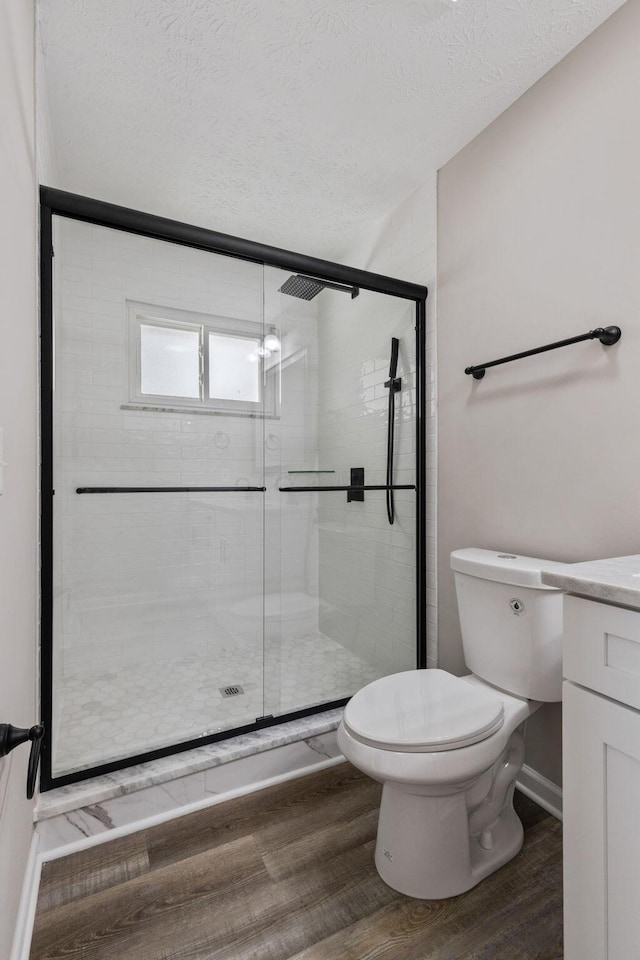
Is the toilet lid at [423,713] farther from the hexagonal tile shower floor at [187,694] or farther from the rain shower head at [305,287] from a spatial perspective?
the rain shower head at [305,287]

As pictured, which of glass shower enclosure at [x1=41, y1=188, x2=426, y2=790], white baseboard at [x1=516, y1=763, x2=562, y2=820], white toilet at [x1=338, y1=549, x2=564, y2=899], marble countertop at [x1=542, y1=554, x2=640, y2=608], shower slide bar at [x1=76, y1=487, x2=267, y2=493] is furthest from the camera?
shower slide bar at [x1=76, y1=487, x2=267, y2=493]

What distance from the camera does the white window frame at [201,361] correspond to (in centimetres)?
191

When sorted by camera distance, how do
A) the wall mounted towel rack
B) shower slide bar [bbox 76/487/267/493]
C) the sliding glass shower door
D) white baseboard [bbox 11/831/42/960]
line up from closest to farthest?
white baseboard [bbox 11/831/42/960]
the wall mounted towel rack
shower slide bar [bbox 76/487/267/493]
the sliding glass shower door

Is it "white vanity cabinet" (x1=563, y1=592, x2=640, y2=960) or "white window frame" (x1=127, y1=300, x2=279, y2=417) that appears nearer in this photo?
"white vanity cabinet" (x1=563, y1=592, x2=640, y2=960)

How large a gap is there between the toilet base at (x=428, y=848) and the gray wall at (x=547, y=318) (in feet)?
1.58

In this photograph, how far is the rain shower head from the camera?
194 centimetres

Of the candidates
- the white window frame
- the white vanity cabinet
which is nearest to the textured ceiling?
the white window frame

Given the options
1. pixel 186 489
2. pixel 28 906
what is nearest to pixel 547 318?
pixel 186 489

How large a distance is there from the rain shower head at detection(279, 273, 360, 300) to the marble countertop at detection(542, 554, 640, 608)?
4.95ft

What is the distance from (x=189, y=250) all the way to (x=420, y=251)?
3.39 ft

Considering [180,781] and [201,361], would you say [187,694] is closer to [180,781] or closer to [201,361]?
[180,781]

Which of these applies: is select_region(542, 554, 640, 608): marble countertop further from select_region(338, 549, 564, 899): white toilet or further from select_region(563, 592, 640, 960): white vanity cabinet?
select_region(338, 549, 564, 899): white toilet

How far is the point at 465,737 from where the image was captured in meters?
1.16

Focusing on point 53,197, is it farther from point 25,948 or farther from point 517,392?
point 25,948
